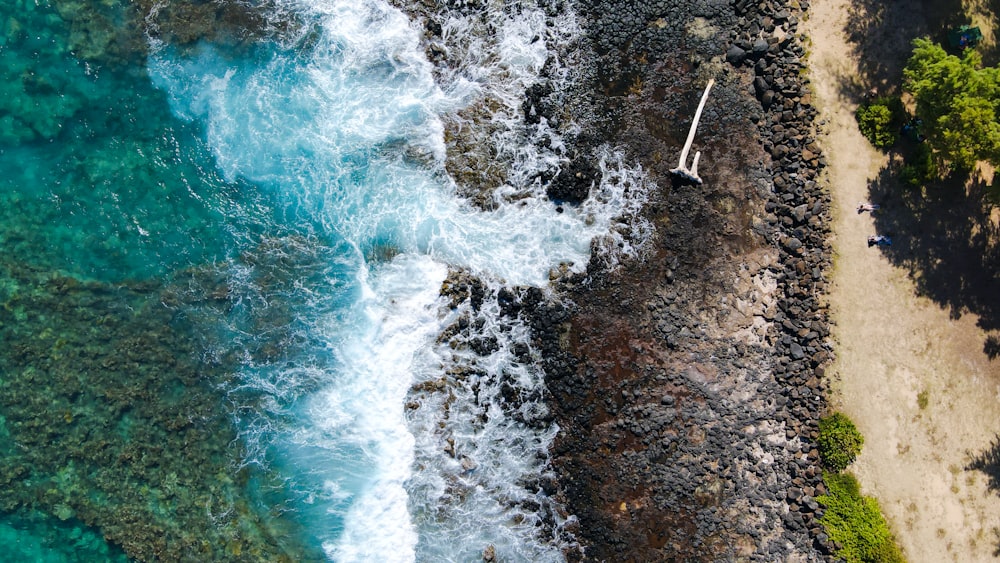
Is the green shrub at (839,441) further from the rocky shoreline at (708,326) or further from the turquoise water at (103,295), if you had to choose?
the turquoise water at (103,295)

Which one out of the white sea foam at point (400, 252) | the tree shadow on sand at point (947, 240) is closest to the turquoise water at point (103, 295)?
the white sea foam at point (400, 252)

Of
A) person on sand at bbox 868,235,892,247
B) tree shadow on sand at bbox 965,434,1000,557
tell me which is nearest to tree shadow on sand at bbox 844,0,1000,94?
person on sand at bbox 868,235,892,247

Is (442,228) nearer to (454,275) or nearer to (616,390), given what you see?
(454,275)

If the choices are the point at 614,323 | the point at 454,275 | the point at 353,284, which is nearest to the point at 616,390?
the point at 614,323

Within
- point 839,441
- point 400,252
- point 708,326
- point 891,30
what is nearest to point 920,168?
point 891,30

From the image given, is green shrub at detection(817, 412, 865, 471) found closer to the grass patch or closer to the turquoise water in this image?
the grass patch

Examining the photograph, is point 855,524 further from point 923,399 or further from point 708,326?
point 708,326
